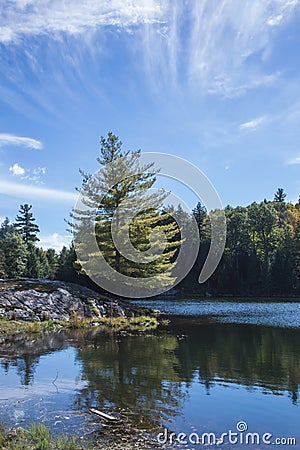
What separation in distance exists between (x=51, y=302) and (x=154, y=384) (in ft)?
42.3

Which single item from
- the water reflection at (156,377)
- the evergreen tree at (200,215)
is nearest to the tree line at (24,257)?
the evergreen tree at (200,215)

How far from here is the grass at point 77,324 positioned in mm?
17709

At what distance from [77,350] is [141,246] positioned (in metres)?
13.7

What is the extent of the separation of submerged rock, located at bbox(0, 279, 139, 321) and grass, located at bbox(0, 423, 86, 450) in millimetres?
13353

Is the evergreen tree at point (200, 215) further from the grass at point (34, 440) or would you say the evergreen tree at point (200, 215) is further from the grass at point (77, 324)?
the grass at point (34, 440)

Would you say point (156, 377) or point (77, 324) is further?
point (77, 324)

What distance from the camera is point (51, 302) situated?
21.3 metres

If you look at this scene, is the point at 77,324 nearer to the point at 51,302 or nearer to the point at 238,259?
the point at 51,302

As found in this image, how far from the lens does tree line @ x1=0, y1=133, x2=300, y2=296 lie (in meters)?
27.2

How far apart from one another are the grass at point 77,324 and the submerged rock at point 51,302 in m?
0.61

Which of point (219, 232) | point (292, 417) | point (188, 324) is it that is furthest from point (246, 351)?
point (219, 232)

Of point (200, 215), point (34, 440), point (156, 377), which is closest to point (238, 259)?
point (200, 215)

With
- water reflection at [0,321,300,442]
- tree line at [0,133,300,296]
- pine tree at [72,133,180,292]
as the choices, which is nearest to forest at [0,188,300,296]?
tree line at [0,133,300,296]

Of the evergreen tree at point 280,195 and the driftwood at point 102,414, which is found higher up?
the evergreen tree at point 280,195
